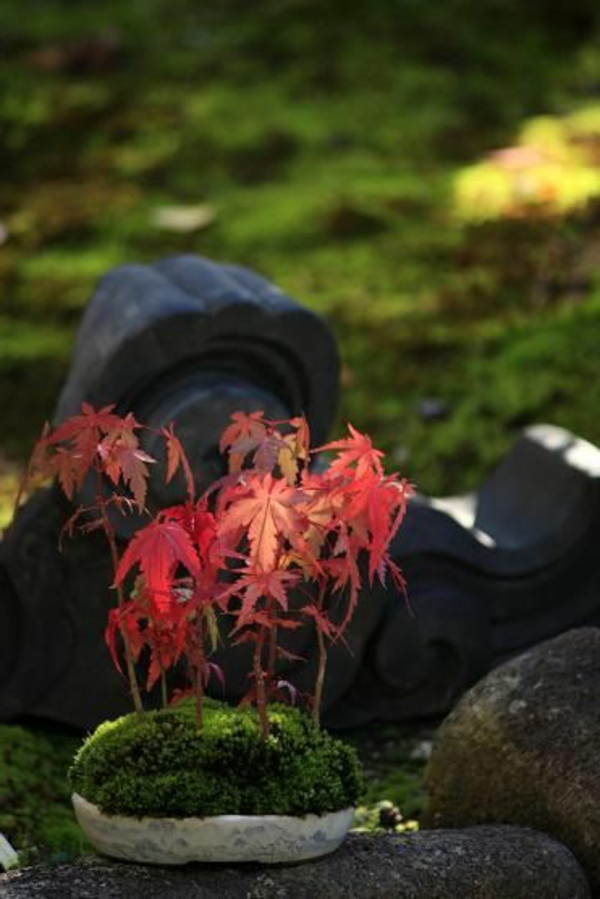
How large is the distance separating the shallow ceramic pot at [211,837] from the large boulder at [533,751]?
30.0 inches

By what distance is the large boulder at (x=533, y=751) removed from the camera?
411cm

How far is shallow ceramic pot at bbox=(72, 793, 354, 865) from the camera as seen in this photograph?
11.7ft

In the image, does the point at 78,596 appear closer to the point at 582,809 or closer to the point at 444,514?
the point at 444,514

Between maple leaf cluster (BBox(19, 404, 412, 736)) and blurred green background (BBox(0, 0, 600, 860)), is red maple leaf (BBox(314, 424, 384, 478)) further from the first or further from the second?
blurred green background (BBox(0, 0, 600, 860))

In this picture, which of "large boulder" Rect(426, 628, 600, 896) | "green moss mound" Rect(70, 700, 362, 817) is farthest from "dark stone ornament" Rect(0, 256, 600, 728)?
"green moss mound" Rect(70, 700, 362, 817)

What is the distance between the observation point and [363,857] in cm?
371

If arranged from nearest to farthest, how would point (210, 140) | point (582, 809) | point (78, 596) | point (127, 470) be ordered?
point (127, 470) → point (582, 809) → point (78, 596) → point (210, 140)

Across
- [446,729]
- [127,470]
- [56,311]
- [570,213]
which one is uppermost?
[127,470]

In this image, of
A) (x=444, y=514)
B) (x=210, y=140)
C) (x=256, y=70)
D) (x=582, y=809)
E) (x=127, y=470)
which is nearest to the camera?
(x=127, y=470)

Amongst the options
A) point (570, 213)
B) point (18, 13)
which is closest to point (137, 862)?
point (570, 213)

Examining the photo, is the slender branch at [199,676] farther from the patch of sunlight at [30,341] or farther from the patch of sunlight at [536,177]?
the patch of sunlight at [536,177]

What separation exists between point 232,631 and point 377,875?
2.15 feet

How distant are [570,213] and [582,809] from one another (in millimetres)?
6485

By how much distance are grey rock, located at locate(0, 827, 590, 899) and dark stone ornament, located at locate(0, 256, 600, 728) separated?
1718mm
